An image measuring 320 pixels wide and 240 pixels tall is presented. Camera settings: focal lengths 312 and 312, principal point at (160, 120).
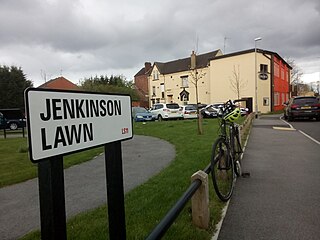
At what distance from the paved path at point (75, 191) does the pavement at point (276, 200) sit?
82.8 inches

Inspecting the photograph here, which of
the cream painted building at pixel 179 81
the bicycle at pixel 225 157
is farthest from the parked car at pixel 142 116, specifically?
the bicycle at pixel 225 157

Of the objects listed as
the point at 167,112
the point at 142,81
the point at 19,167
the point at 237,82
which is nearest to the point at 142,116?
the point at 167,112

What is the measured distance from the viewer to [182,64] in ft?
185

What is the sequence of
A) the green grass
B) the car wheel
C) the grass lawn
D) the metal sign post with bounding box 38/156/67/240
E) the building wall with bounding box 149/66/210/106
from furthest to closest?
the building wall with bounding box 149/66/210/106, the car wheel, the green grass, the grass lawn, the metal sign post with bounding box 38/156/67/240

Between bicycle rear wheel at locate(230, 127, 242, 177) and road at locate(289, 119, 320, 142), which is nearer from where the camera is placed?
bicycle rear wheel at locate(230, 127, 242, 177)

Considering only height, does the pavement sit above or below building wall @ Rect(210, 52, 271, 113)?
below

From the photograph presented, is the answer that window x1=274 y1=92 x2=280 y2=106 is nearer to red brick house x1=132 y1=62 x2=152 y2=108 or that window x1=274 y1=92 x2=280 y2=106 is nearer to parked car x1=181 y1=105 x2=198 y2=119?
parked car x1=181 y1=105 x2=198 y2=119

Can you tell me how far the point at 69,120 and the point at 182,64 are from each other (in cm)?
5574

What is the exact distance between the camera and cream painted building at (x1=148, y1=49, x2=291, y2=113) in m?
40.6

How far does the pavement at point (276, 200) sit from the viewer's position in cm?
370

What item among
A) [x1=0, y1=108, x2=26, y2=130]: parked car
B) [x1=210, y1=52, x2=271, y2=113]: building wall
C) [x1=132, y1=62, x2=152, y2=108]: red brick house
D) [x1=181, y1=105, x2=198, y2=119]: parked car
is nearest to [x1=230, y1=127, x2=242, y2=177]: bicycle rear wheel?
[x1=0, y1=108, x2=26, y2=130]: parked car

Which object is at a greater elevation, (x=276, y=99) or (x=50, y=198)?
(x=276, y=99)

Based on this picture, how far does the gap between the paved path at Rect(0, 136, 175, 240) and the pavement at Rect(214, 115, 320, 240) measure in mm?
2103

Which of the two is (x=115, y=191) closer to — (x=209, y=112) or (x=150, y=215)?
(x=150, y=215)
